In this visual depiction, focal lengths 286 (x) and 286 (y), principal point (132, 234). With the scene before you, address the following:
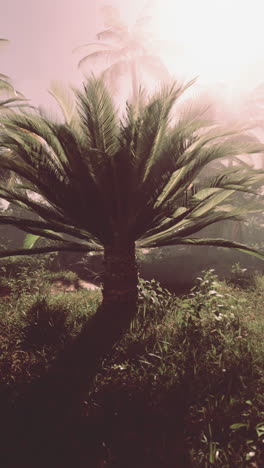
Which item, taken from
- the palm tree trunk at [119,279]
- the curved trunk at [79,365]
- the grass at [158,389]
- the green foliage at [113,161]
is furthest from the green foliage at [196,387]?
the green foliage at [113,161]

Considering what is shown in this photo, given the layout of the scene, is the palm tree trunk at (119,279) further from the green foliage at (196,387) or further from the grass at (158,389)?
the green foliage at (196,387)

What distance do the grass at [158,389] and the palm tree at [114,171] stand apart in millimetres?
487

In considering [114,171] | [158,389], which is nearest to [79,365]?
[158,389]

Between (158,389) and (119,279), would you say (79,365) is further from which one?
(119,279)

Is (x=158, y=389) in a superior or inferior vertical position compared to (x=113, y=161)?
inferior

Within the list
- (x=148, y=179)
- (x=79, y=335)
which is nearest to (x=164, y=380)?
(x=79, y=335)

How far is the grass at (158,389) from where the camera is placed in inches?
78.6

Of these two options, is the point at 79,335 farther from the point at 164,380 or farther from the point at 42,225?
the point at 42,225

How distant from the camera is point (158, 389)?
2.57 metres

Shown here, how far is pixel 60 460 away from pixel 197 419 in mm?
1063

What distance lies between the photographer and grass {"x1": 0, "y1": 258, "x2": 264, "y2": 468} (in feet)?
6.55

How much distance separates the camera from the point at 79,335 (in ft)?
11.4

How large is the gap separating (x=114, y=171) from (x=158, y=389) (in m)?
2.52

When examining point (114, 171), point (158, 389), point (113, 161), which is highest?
point (113, 161)
